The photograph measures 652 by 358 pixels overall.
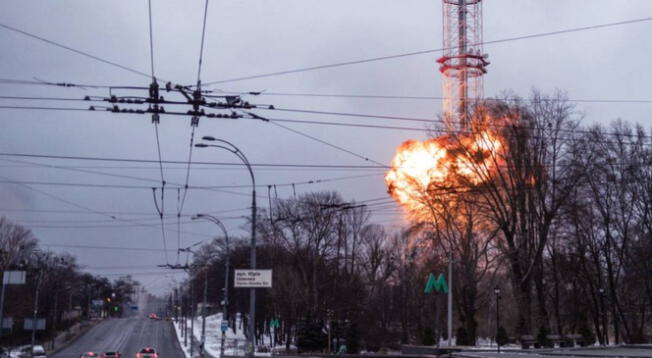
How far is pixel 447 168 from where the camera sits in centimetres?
4941

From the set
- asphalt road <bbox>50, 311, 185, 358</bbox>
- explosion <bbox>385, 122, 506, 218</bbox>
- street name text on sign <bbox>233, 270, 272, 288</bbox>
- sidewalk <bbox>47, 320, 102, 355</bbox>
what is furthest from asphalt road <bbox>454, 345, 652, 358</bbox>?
sidewalk <bbox>47, 320, 102, 355</bbox>

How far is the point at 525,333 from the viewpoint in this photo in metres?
48.6

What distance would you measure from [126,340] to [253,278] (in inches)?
2579

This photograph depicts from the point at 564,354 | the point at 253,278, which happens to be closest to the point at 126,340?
the point at 253,278

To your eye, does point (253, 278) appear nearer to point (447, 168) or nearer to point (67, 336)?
point (447, 168)

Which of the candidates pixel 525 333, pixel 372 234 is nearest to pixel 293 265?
pixel 372 234

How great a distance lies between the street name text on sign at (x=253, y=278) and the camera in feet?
93.3

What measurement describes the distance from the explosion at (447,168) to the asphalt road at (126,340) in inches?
1233

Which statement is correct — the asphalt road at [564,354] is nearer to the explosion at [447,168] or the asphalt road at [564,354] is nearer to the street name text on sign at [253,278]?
the street name text on sign at [253,278]

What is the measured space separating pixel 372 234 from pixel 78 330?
4693cm

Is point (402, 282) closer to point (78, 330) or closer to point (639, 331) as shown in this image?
point (639, 331)

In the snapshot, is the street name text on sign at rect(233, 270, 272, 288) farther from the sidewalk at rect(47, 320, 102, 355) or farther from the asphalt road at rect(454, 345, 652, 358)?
the sidewalk at rect(47, 320, 102, 355)

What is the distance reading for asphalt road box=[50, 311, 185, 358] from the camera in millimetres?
75694

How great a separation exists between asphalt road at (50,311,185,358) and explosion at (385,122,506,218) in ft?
103
